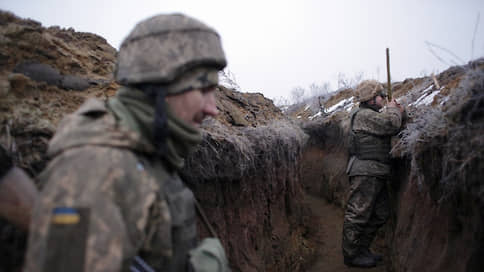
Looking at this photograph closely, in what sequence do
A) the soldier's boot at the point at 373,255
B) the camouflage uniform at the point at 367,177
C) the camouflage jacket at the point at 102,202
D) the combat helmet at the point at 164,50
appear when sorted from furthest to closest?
the soldier's boot at the point at 373,255 < the camouflage uniform at the point at 367,177 < the combat helmet at the point at 164,50 < the camouflage jacket at the point at 102,202

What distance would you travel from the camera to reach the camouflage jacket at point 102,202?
1.13m

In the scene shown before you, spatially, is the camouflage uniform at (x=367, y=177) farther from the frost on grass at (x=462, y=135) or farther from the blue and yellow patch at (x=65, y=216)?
the blue and yellow patch at (x=65, y=216)

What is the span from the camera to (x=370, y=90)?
16.6ft

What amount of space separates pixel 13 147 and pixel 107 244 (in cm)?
117

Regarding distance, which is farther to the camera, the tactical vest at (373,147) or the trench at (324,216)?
the trench at (324,216)

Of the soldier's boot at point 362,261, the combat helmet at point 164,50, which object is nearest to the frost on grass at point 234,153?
the combat helmet at point 164,50

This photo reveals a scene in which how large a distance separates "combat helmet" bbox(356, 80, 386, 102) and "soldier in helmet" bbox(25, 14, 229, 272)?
388cm

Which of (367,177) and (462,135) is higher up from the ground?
(462,135)

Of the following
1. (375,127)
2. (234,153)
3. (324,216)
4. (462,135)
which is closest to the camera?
(462,135)

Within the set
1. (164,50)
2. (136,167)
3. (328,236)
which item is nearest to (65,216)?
(136,167)

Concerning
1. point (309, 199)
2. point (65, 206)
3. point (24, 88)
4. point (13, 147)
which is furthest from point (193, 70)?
point (309, 199)

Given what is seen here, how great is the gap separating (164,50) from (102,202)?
0.75m

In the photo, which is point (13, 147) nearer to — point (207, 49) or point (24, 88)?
point (24, 88)

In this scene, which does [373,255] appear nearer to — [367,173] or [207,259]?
[367,173]
